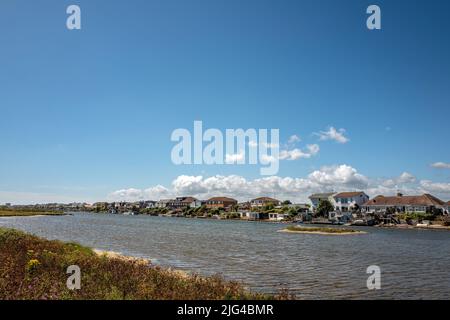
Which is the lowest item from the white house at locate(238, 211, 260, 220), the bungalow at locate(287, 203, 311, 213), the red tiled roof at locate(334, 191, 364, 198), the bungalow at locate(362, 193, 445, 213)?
the white house at locate(238, 211, 260, 220)

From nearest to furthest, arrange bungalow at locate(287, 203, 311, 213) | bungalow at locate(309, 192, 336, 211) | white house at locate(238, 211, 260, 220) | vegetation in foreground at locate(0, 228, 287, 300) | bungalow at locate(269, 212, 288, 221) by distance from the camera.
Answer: vegetation in foreground at locate(0, 228, 287, 300), bungalow at locate(269, 212, 288, 221), bungalow at locate(287, 203, 311, 213), bungalow at locate(309, 192, 336, 211), white house at locate(238, 211, 260, 220)

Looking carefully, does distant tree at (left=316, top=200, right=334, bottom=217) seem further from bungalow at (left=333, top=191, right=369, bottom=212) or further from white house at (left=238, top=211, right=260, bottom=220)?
white house at (left=238, top=211, right=260, bottom=220)

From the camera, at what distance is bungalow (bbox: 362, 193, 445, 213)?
12731cm

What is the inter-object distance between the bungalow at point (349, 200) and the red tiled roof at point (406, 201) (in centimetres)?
477

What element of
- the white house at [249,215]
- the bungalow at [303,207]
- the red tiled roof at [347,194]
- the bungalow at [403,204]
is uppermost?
the red tiled roof at [347,194]

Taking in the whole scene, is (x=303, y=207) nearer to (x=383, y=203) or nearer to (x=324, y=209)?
(x=324, y=209)

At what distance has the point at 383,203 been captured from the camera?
139250mm

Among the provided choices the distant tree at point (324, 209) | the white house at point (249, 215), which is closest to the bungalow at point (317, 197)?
the distant tree at point (324, 209)

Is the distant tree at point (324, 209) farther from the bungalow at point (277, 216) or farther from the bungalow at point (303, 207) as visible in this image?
the bungalow at point (277, 216)

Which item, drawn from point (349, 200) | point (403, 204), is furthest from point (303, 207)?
point (403, 204)

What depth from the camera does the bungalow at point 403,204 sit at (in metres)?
127

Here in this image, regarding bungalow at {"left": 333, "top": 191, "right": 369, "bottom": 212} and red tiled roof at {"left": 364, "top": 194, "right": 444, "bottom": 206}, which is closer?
red tiled roof at {"left": 364, "top": 194, "right": 444, "bottom": 206}

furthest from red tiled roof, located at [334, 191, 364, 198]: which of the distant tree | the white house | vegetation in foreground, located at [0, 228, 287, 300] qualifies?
vegetation in foreground, located at [0, 228, 287, 300]

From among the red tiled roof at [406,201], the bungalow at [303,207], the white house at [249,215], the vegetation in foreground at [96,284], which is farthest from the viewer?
the white house at [249,215]
